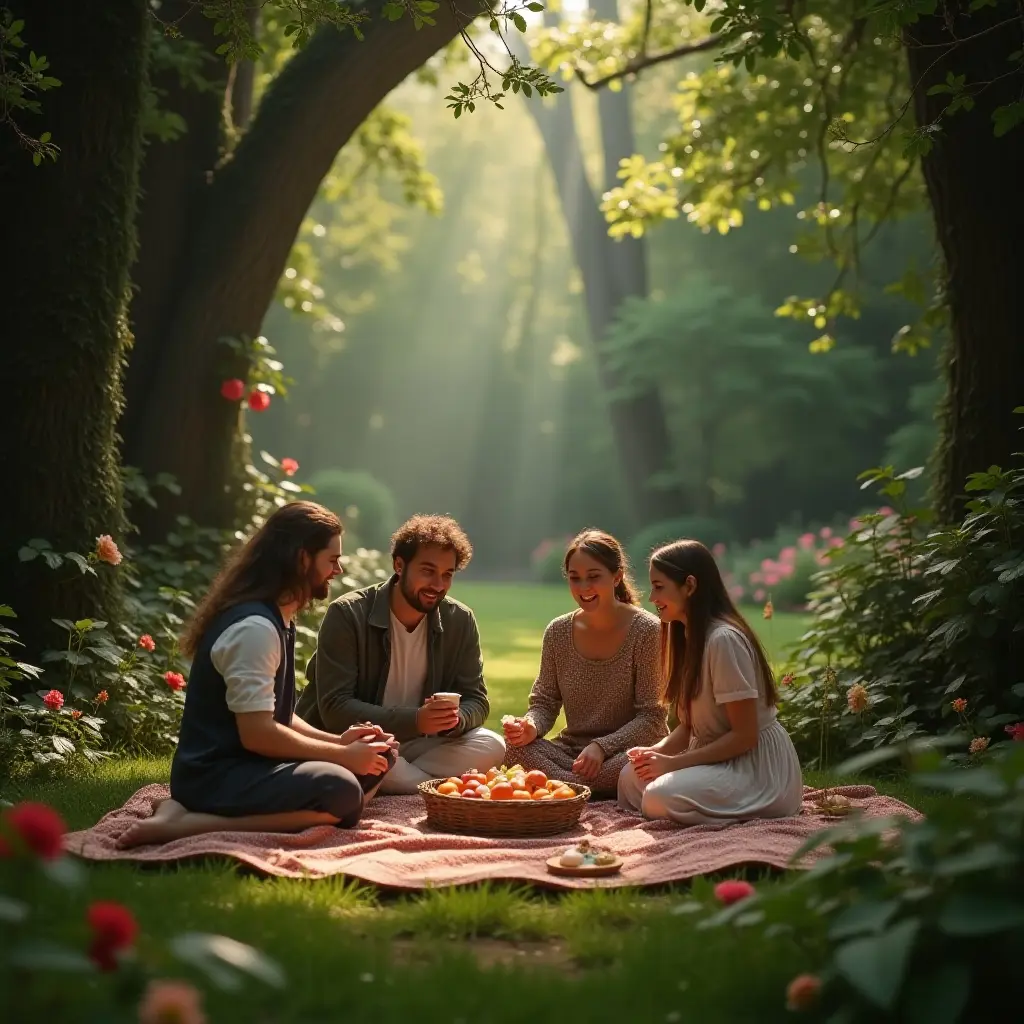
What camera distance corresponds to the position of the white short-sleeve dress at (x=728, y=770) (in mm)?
5359

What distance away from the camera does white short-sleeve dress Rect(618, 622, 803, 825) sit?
17.6ft

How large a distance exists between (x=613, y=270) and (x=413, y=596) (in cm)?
2156

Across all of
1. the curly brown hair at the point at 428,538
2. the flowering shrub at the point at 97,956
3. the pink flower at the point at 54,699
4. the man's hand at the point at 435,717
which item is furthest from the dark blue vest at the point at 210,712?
the flowering shrub at the point at 97,956

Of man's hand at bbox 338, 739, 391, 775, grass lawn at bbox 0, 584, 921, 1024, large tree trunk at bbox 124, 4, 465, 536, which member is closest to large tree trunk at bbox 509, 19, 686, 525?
large tree trunk at bbox 124, 4, 465, 536

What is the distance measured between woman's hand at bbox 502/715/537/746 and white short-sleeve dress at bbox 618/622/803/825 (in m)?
0.74

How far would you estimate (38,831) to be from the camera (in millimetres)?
2254

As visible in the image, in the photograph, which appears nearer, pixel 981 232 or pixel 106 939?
pixel 106 939

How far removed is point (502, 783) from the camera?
5.33 meters

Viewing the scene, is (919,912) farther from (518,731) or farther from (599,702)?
(599,702)

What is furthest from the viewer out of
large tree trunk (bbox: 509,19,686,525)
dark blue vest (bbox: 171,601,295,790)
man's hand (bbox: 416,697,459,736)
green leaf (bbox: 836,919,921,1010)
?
large tree trunk (bbox: 509,19,686,525)

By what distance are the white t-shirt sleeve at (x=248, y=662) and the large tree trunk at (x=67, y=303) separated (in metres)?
2.46

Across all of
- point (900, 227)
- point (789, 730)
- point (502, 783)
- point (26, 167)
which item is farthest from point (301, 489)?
point (900, 227)

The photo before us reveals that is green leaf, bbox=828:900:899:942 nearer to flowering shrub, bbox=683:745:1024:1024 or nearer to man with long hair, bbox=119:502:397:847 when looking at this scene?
flowering shrub, bbox=683:745:1024:1024

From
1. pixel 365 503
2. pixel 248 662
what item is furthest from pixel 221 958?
pixel 365 503
